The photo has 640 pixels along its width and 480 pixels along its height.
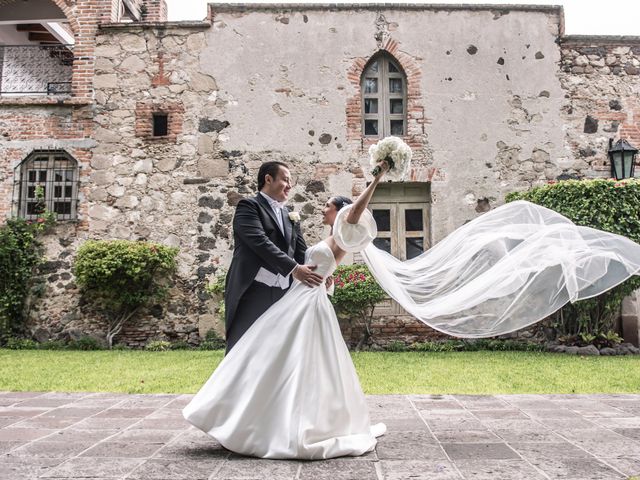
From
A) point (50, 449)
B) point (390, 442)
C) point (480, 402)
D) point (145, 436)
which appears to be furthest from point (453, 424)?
point (50, 449)

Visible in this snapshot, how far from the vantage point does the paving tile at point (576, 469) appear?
2879mm

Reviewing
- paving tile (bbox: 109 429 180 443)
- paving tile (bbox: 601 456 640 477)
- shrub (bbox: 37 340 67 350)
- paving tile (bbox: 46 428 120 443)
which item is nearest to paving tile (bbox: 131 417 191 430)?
paving tile (bbox: 109 429 180 443)

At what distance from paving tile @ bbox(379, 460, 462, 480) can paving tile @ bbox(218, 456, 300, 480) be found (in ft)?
1.08

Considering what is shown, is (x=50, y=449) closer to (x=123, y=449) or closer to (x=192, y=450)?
(x=123, y=449)

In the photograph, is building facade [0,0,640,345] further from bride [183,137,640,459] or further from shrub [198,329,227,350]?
bride [183,137,640,459]

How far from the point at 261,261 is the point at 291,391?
2.80 feet

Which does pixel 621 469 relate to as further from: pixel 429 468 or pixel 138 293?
pixel 138 293

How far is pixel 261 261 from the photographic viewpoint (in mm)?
3717

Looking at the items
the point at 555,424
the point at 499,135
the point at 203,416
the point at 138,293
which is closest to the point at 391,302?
the point at 499,135

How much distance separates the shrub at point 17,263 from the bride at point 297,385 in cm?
780

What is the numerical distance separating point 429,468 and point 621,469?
39.2 inches

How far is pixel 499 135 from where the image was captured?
1015cm

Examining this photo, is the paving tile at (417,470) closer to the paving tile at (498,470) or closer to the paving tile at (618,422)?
Result: the paving tile at (498,470)

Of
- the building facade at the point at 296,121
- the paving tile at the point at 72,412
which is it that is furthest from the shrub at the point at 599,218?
the paving tile at the point at 72,412
